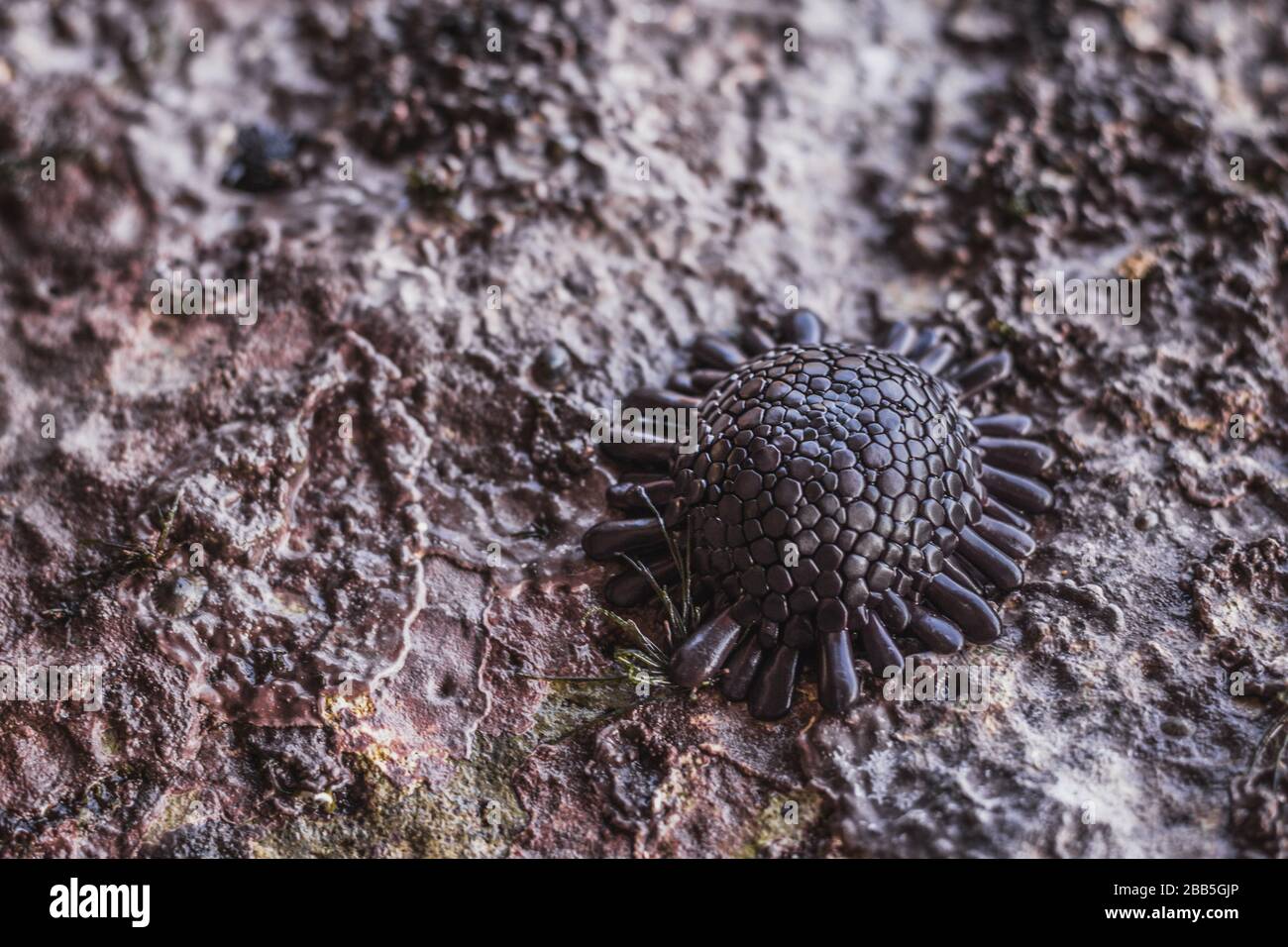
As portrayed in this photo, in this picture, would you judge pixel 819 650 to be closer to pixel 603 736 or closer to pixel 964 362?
pixel 603 736

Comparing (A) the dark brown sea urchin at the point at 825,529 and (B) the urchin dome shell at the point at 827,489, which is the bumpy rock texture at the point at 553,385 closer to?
(A) the dark brown sea urchin at the point at 825,529

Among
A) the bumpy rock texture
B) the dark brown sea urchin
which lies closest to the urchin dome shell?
the dark brown sea urchin

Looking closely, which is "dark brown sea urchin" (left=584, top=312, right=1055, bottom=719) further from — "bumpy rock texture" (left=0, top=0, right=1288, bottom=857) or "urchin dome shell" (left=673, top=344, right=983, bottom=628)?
"bumpy rock texture" (left=0, top=0, right=1288, bottom=857)

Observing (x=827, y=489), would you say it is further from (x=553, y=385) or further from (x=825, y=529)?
(x=553, y=385)

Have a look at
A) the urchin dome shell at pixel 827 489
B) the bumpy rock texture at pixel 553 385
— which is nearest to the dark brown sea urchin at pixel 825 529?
the urchin dome shell at pixel 827 489
